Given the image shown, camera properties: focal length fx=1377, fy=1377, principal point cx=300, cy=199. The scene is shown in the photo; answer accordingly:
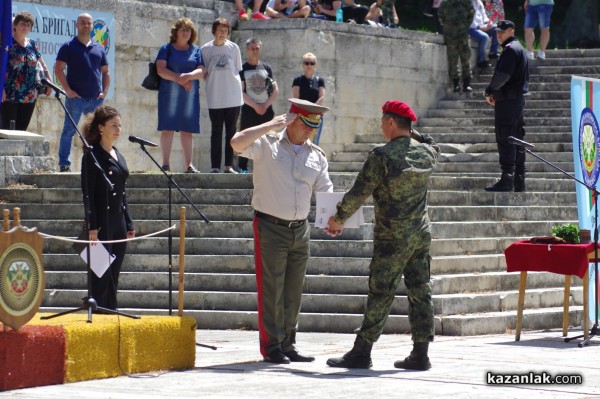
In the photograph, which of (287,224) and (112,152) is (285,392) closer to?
(287,224)

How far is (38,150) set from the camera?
15375 mm

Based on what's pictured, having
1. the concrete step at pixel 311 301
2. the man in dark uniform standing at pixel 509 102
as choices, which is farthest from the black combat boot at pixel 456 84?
the concrete step at pixel 311 301

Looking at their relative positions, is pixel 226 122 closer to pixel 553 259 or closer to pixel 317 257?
pixel 317 257

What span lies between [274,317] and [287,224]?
670 mm

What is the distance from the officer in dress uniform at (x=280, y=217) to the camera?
32.2ft

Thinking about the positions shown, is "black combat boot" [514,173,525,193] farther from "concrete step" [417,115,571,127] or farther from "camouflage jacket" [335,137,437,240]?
"camouflage jacket" [335,137,437,240]

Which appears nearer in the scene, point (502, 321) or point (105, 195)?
point (105, 195)

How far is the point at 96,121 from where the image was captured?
411 inches

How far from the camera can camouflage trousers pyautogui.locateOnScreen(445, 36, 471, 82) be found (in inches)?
852

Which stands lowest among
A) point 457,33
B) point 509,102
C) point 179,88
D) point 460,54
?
point 509,102

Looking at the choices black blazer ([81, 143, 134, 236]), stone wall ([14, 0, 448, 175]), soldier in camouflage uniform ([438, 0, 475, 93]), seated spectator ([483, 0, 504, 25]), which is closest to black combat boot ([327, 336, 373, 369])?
black blazer ([81, 143, 134, 236])

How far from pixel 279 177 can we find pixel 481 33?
1310 centimetres

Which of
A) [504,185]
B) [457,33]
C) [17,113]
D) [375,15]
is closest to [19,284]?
[17,113]

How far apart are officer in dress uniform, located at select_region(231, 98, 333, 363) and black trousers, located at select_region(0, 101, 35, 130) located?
6234 millimetres
